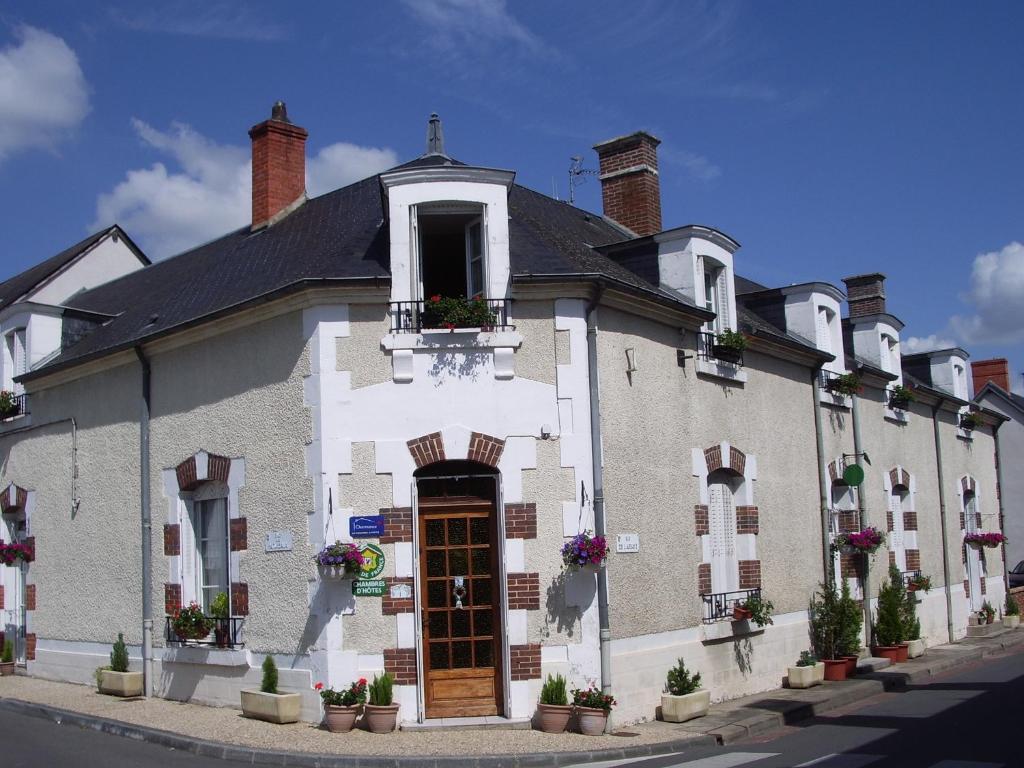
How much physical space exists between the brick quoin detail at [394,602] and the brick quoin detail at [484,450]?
4.85ft

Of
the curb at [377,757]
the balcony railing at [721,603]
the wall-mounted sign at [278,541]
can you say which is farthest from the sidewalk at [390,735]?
the wall-mounted sign at [278,541]

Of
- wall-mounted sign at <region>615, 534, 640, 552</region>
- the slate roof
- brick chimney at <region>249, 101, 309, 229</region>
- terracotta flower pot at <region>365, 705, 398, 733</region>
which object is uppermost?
brick chimney at <region>249, 101, 309, 229</region>

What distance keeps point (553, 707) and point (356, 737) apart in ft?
6.42

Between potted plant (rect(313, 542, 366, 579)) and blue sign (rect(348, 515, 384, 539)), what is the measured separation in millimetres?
161

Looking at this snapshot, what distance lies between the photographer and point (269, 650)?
11.3 m

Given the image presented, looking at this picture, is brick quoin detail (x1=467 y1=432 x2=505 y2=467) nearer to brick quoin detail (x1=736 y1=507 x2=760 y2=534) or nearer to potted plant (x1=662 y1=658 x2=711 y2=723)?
potted plant (x1=662 y1=658 x2=711 y2=723)

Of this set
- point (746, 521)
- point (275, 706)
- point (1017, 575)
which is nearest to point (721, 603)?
point (746, 521)

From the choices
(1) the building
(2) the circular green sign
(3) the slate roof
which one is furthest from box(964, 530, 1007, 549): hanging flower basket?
(3) the slate roof

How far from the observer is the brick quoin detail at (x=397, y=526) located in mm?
10781

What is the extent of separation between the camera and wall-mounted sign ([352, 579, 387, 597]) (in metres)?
10.6

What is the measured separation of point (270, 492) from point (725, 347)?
6236mm

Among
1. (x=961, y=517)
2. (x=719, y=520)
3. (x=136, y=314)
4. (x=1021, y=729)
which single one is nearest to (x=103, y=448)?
(x=136, y=314)

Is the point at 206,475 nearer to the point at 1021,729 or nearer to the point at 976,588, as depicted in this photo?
the point at 1021,729

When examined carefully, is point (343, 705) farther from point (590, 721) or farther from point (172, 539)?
point (172, 539)
